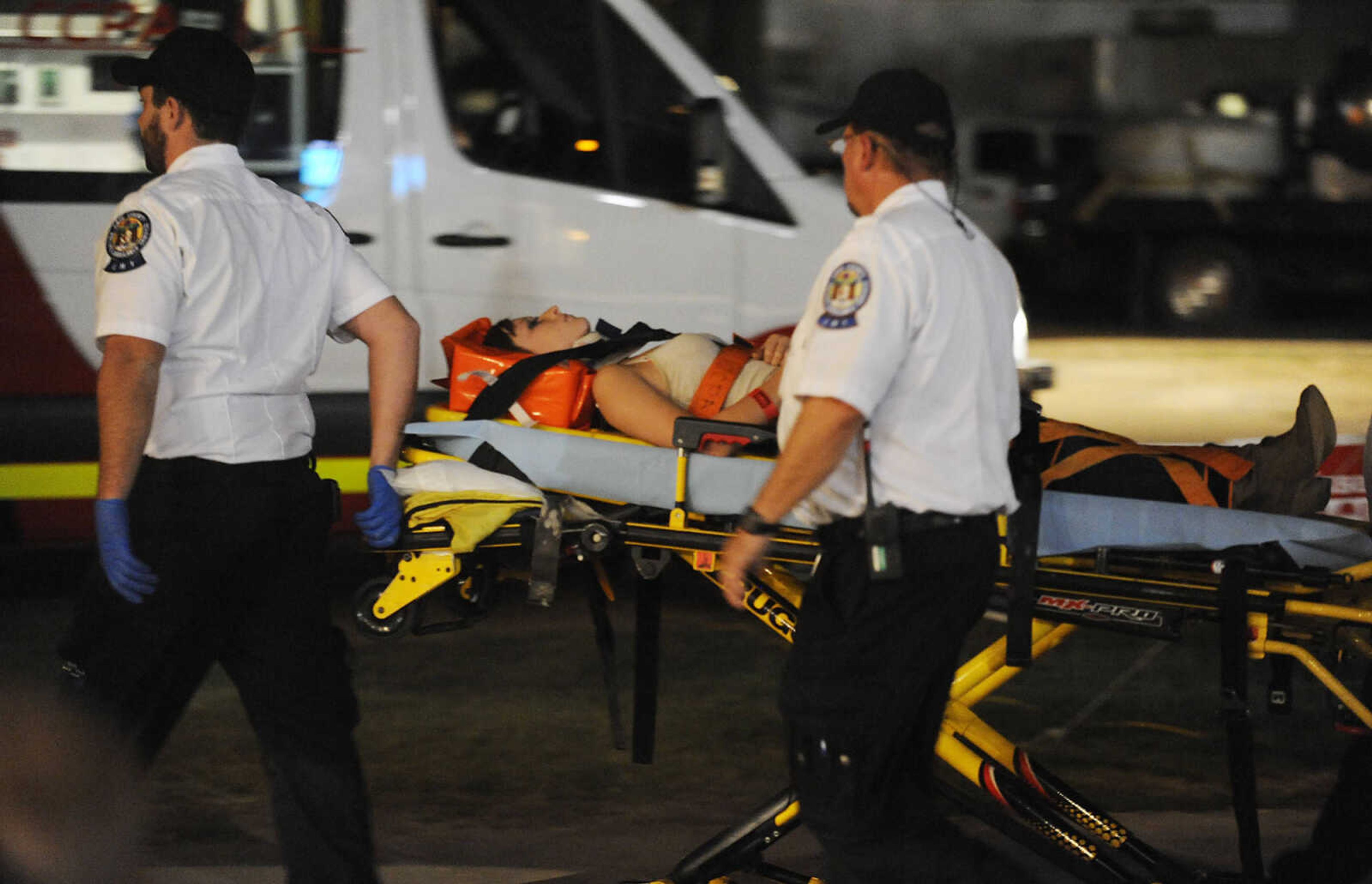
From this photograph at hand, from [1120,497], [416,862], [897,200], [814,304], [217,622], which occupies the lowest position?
[416,862]

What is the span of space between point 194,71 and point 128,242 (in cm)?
33

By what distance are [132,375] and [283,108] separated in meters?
2.95

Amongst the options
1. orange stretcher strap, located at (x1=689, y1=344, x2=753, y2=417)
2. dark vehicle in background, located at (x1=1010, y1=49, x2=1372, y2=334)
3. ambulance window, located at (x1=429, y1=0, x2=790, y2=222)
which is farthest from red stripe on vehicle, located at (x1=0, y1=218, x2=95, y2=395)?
dark vehicle in background, located at (x1=1010, y1=49, x2=1372, y2=334)

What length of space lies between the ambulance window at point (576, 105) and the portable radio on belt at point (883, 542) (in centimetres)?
303

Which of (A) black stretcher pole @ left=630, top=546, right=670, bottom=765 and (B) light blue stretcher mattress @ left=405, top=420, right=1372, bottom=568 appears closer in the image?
(B) light blue stretcher mattress @ left=405, top=420, right=1372, bottom=568

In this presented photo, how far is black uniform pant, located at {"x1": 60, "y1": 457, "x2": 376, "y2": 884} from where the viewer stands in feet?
9.28

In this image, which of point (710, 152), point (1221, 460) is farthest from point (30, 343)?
point (1221, 460)

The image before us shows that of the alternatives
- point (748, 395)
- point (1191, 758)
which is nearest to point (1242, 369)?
point (1191, 758)

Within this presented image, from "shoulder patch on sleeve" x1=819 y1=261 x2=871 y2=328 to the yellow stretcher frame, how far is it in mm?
713

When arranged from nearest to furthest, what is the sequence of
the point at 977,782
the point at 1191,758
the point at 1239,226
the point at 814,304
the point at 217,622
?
the point at 814,304
the point at 217,622
the point at 977,782
the point at 1191,758
the point at 1239,226

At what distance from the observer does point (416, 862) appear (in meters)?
3.77

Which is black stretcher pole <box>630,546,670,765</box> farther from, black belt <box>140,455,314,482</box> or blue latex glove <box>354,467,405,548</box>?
black belt <box>140,455,314,482</box>

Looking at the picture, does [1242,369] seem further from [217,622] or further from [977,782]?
[217,622]

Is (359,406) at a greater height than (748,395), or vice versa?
(748,395)
